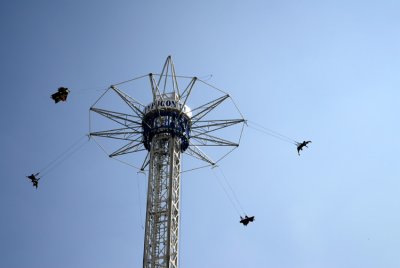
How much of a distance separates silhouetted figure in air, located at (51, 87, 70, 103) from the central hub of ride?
722cm

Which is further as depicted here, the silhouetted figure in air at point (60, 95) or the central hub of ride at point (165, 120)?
the central hub of ride at point (165, 120)

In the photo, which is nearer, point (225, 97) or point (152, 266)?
point (152, 266)

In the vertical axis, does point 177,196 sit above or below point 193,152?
below

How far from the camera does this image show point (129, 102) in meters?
54.9

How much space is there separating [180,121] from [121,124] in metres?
5.01

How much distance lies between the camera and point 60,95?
5053cm

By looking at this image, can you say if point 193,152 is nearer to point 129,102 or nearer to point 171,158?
point 171,158

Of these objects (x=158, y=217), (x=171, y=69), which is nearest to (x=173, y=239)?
(x=158, y=217)

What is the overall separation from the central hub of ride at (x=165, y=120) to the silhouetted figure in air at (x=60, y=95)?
23.7ft

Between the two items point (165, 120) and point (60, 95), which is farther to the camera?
point (165, 120)

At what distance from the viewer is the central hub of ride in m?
54.3

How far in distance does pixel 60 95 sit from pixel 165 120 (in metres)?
9.15

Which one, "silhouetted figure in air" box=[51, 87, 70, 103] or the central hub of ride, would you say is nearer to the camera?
"silhouetted figure in air" box=[51, 87, 70, 103]

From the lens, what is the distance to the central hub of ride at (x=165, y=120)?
178 ft
